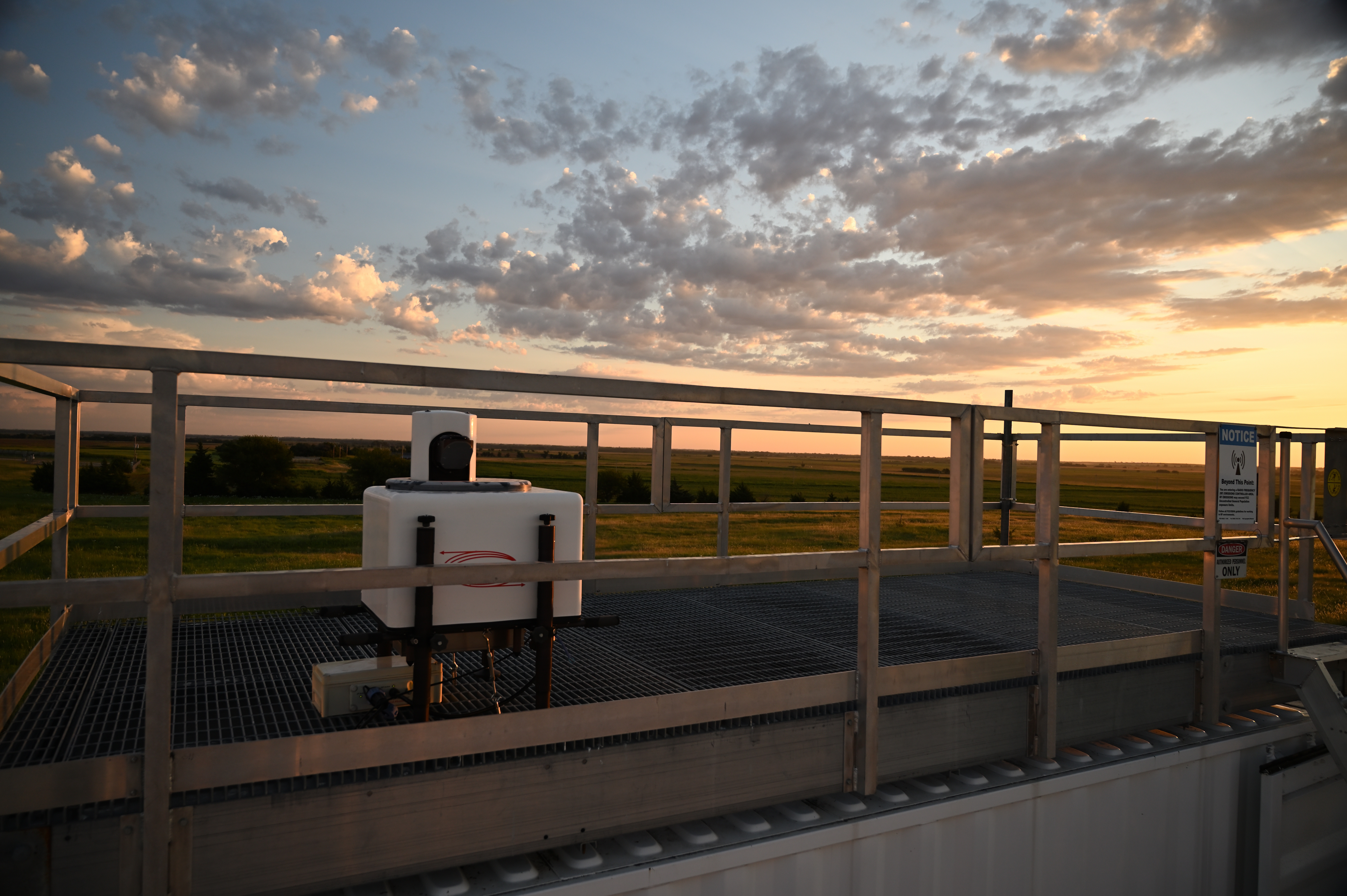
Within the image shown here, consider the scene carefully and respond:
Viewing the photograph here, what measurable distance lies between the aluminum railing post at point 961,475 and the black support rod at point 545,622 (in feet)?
5.13

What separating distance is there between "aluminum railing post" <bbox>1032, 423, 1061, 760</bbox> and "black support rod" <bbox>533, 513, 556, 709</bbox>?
2.05m

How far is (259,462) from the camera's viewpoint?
14.4m

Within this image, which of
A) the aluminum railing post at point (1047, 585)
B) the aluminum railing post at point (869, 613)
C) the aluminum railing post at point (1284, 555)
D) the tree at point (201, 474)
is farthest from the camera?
the tree at point (201, 474)

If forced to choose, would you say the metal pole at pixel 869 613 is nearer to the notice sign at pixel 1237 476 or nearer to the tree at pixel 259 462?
the notice sign at pixel 1237 476

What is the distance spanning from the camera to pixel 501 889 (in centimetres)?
218

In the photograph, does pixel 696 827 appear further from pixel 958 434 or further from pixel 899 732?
pixel 958 434

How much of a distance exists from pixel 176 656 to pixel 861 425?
3288 millimetres

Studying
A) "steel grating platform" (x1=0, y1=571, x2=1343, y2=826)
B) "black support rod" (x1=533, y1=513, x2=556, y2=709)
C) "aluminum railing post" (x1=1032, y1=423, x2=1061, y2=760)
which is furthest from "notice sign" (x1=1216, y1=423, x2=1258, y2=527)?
"black support rod" (x1=533, y1=513, x2=556, y2=709)

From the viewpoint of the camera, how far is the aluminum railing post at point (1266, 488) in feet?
13.9

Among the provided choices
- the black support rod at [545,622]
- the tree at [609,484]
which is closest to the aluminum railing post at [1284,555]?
the black support rod at [545,622]

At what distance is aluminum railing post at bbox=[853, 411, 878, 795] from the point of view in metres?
2.78

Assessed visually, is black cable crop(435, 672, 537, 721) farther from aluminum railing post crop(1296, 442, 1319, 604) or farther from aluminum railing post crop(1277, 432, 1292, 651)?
aluminum railing post crop(1296, 442, 1319, 604)

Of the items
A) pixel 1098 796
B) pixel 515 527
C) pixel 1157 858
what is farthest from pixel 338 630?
pixel 1157 858

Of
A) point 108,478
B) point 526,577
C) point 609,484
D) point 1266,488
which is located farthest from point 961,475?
point 609,484
